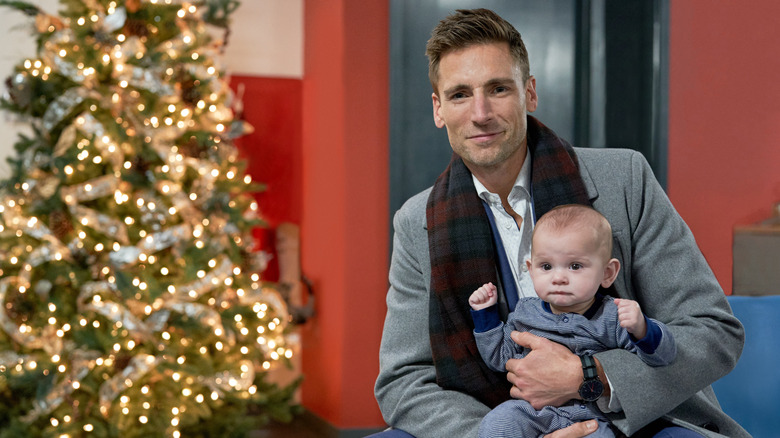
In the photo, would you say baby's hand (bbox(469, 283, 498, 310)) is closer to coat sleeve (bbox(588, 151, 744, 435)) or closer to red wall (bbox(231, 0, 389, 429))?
coat sleeve (bbox(588, 151, 744, 435))

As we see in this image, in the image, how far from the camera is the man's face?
1780 millimetres

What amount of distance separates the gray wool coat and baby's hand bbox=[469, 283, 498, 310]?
20 cm

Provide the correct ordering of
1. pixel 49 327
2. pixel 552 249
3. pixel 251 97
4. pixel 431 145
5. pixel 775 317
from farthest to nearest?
1. pixel 251 97
2. pixel 431 145
3. pixel 49 327
4. pixel 775 317
5. pixel 552 249

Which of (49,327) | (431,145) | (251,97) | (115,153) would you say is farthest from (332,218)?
(49,327)

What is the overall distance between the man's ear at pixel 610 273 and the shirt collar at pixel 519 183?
0.33 meters

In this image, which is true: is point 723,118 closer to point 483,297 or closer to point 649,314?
point 649,314

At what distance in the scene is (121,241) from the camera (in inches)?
137

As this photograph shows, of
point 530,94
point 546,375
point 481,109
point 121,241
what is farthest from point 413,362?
point 121,241

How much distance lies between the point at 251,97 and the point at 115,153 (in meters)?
1.40

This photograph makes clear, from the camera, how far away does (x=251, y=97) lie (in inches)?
187

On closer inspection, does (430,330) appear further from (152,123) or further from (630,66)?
(630,66)

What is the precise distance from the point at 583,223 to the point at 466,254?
312 mm

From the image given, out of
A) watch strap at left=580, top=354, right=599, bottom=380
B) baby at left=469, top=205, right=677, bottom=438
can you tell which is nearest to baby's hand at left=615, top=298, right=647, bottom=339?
baby at left=469, top=205, right=677, bottom=438

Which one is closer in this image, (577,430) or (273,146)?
(577,430)
